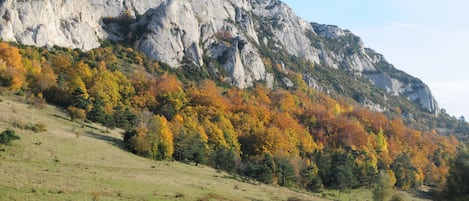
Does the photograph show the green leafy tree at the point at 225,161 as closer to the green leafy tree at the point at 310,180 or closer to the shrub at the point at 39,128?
the green leafy tree at the point at 310,180

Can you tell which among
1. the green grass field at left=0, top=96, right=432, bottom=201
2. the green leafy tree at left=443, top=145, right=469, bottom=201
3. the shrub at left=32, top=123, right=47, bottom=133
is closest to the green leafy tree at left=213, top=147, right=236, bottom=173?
the green grass field at left=0, top=96, right=432, bottom=201

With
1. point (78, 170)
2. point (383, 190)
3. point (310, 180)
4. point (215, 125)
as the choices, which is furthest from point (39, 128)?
point (383, 190)

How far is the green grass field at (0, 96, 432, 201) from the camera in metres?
34.3

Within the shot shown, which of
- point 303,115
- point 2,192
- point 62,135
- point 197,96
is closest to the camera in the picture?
point 2,192

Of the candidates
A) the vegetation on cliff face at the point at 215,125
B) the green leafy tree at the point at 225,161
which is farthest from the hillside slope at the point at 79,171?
the green leafy tree at the point at 225,161

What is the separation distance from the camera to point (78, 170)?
1763 inches

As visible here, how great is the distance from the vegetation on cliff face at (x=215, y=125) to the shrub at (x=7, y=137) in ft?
73.3

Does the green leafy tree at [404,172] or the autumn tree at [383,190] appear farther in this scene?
the green leafy tree at [404,172]

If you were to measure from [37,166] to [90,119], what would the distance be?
156ft

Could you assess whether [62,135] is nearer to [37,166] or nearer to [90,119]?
[37,166]

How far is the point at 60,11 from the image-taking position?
166875 millimetres

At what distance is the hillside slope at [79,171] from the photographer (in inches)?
1346

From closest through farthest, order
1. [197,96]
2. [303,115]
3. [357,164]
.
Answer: [357,164] < [197,96] < [303,115]

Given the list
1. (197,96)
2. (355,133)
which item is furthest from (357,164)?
(197,96)
